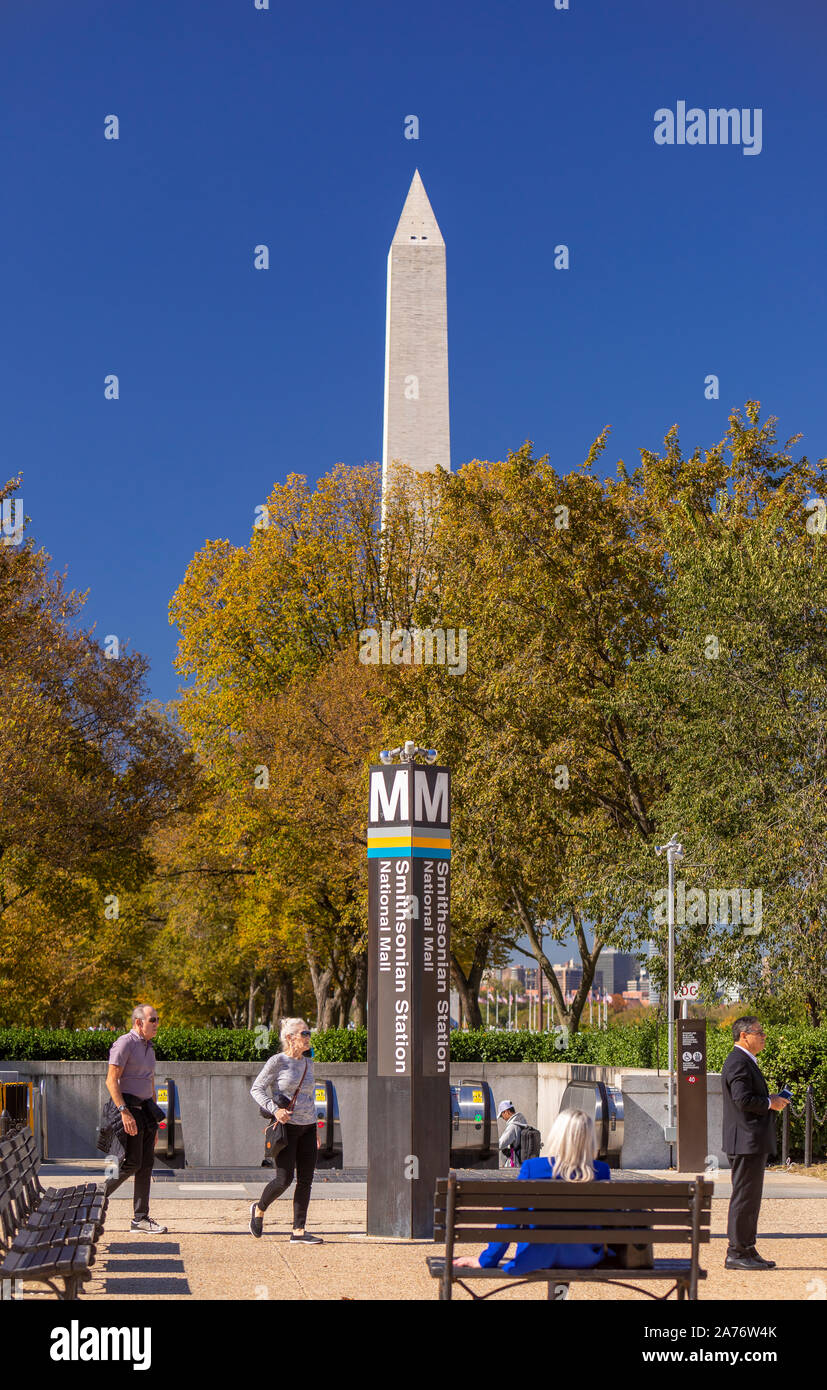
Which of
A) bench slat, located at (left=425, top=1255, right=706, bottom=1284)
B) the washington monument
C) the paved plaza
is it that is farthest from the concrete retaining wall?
the washington monument

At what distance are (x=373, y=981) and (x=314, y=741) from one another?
24.8m

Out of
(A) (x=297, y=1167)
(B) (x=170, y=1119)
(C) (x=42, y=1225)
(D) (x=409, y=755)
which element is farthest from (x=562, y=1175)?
(B) (x=170, y=1119)

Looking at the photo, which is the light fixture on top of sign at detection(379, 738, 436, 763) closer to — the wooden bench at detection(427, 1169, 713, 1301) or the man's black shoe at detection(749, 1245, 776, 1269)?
the man's black shoe at detection(749, 1245, 776, 1269)

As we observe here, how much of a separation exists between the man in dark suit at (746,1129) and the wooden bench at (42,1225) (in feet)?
13.8

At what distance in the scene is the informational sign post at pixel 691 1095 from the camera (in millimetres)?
18844

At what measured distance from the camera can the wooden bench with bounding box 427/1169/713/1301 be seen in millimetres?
7789

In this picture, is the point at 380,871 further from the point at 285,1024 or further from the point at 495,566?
the point at 495,566

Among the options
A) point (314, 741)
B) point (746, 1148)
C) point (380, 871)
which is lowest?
point (746, 1148)

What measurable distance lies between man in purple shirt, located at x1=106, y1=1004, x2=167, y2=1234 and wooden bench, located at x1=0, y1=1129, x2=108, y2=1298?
0.86m

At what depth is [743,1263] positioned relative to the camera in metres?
10.7

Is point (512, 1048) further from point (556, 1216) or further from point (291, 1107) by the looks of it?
point (556, 1216)

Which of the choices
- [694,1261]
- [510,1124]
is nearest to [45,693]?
[510,1124]

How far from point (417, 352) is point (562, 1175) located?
136 feet

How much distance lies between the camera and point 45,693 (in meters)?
34.6
